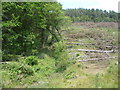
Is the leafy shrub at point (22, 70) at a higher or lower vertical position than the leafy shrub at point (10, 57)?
lower

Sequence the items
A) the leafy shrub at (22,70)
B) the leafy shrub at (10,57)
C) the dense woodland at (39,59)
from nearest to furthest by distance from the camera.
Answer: the dense woodland at (39,59)
the leafy shrub at (22,70)
the leafy shrub at (10,57)

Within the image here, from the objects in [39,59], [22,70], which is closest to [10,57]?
[39,59]

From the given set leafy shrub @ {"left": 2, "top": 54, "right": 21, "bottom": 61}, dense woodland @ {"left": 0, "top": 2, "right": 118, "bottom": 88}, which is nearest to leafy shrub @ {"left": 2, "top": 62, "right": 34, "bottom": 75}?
dense woodland @ {"left": 0, "top": 2, "right": 118, "bottom": 88}

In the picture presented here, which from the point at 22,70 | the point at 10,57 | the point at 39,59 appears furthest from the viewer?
the point at 39,59

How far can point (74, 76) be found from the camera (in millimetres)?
5449

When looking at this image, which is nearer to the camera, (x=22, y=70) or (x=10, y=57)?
(x=22, y=70)

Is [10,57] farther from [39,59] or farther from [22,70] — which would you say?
[22,70]

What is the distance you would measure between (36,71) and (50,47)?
234 inches

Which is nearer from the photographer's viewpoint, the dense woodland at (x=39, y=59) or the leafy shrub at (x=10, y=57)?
the dense woodland at (x=39, y=59)

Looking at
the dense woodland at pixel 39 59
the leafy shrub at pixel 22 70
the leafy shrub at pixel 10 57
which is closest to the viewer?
the dense woodland at pixel 39 59

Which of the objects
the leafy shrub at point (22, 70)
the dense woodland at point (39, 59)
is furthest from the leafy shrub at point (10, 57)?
the leafy shrub at point (22, 70)

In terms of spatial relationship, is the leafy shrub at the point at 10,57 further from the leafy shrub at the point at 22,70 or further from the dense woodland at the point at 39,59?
the leafy shrub at the point at 22,70

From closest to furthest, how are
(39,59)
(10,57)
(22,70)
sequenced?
(22,70)
(10,57)
(39,59)

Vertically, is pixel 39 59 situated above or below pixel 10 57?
below
